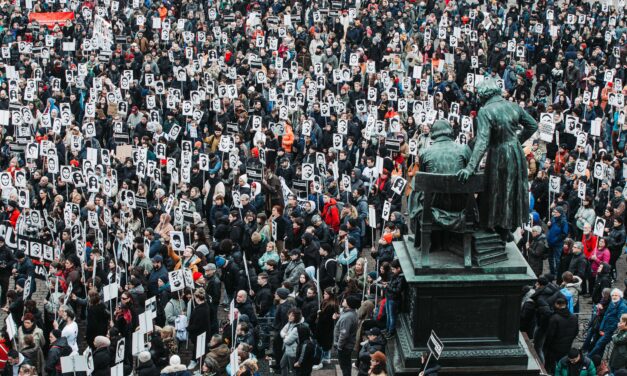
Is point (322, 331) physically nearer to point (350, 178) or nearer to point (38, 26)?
point (350, 178)

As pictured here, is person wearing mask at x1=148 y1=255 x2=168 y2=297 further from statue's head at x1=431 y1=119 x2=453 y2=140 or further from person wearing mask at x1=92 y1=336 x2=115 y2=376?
statue's head at x1=431 y1=119 x2=453 y2=140

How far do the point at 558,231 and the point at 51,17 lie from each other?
81.7 ft

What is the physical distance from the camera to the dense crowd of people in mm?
19172

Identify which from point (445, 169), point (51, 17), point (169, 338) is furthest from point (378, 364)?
point (51, 17)

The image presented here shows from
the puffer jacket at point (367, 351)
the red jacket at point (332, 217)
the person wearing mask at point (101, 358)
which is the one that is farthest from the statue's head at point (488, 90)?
the red jacket at point (332, 217)

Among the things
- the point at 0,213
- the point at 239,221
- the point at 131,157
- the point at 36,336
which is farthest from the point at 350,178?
the point at 36,336

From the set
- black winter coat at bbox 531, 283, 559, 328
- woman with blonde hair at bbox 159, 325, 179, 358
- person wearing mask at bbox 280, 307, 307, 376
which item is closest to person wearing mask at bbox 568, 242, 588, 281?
black winter coat at bbox 531, 283, 559, 328

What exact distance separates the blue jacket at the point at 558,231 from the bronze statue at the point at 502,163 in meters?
8.58

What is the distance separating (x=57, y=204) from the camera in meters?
24.9

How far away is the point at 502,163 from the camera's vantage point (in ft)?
49.5

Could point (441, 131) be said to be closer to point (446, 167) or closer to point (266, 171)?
point (446, 167)

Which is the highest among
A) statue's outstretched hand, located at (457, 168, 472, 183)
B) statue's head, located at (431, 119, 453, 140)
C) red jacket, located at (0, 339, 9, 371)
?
statue's head, located at (431, 119, 453, 140)

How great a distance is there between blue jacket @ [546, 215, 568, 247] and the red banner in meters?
23.6

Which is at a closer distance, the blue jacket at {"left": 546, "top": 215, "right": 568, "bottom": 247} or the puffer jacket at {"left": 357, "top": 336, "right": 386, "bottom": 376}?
the puffer jacket at {"left": 357, "top": 336, "right": 386, "bottom": 376}
